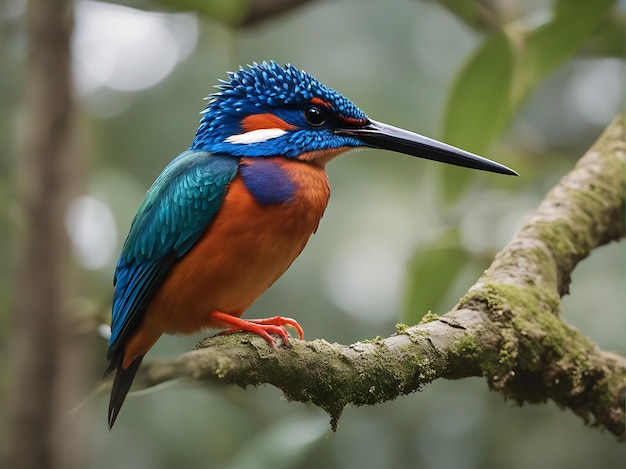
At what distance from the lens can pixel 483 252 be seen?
241 centimetres

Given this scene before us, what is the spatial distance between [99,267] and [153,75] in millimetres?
836

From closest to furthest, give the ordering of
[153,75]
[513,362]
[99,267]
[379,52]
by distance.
→ [513,362]
[99,267]
[153,75]
[379,52]

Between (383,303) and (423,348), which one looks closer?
(423,348)

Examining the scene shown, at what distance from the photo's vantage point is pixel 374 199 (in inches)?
145

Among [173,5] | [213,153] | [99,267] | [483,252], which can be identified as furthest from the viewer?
[99,267]

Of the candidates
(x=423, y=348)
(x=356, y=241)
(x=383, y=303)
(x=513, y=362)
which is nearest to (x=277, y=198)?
(x=423, y=348)

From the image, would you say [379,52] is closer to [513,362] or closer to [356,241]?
[356,241]

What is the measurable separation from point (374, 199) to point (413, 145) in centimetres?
191

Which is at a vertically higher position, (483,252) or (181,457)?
(483,252)

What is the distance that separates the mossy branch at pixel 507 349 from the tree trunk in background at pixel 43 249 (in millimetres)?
206

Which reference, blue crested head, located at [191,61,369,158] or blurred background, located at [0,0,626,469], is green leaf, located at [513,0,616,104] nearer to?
blurred background, located at [0,0,626,469]

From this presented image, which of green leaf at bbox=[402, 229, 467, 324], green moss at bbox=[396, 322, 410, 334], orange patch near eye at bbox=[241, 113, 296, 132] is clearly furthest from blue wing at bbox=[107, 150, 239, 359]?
green leaf at bbox=[402, 229, 467, 324]

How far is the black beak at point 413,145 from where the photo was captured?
5.73 ft

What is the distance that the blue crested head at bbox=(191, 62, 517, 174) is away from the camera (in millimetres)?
1776
